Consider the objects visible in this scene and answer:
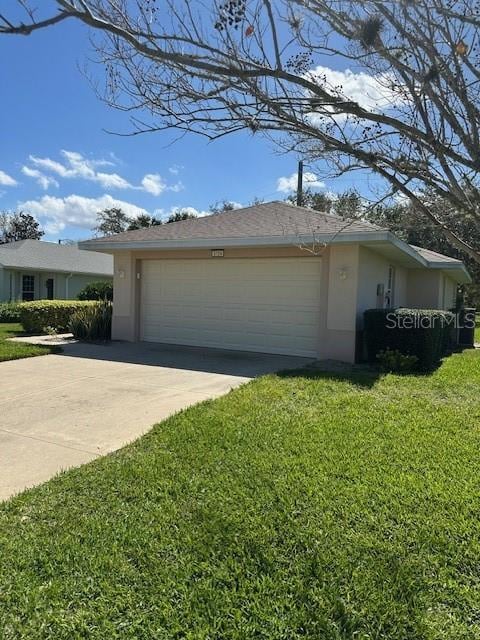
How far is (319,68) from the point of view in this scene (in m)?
3.10

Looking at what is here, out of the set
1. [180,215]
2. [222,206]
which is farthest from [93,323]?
[222,206]

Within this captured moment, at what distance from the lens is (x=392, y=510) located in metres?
3.48

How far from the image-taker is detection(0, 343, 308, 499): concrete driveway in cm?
457

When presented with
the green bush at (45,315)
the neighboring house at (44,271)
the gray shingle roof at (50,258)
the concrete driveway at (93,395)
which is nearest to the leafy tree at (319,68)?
the concrete driveway at (93,395)

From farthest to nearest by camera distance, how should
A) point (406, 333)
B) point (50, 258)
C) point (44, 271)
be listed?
point (50, 258) < point (44, 271) < point (406, 333)

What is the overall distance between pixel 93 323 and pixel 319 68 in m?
11.9

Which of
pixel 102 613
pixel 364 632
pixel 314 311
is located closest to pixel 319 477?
pixel 364 632

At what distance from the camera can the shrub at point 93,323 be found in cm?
1375

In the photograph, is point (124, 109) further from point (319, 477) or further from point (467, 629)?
point (467, 629)

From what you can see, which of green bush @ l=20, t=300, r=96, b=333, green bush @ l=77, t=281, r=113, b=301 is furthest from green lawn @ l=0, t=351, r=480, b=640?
green bush @ l=77, t=281, r=113, b=301

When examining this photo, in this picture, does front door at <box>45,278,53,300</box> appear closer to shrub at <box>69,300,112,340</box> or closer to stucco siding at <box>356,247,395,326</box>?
shrub at <box>69,300,112,340</box>

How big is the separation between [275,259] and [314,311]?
1646 millimetres

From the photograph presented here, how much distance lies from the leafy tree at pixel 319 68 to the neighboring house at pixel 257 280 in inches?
262

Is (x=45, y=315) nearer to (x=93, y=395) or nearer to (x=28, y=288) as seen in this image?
(x=93, y=395)
